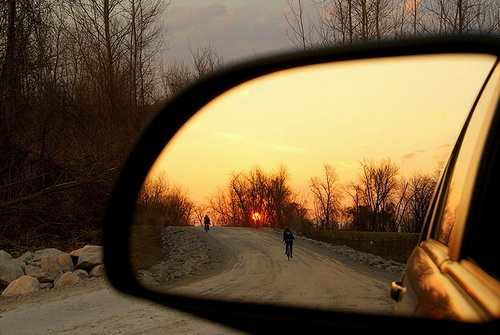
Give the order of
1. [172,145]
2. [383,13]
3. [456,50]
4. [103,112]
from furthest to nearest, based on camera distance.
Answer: [103,112], [383,13], [172,145], [456,50]

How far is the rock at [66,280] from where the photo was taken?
11.3 metres

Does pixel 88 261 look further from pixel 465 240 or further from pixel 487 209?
pixel 487 209

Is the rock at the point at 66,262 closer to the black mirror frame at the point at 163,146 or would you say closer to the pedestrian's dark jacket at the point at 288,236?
the pedestrian's dark jacket at the point at 288,236

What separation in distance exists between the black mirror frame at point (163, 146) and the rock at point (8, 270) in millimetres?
9584

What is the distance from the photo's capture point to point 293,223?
11.0 ft

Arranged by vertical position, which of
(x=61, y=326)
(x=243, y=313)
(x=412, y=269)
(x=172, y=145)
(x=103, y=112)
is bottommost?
(x=61, y=326)

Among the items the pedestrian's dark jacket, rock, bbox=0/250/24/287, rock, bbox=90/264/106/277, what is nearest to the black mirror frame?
the pedestrian's dark jacket

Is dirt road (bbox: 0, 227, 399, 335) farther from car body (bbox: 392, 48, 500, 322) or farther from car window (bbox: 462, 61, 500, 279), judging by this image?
car window (bbox: 462, 61, 500, 279)

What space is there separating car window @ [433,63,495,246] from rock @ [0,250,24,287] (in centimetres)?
1096

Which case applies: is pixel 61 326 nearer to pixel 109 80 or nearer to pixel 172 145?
pixel 172 145

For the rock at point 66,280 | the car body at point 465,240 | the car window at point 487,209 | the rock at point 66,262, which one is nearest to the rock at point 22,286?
the rock at point 66,280

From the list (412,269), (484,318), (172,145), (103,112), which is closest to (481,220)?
(484,318)

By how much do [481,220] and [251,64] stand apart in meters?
1.46

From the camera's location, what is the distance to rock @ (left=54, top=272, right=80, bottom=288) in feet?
36.9
